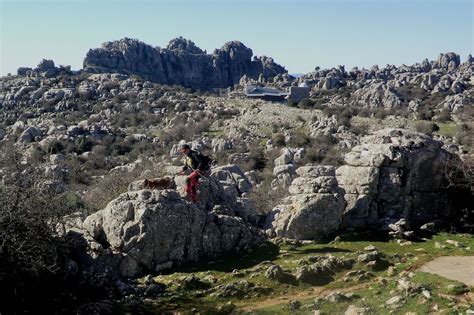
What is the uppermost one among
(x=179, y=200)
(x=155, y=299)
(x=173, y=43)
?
(x=173, y=43)

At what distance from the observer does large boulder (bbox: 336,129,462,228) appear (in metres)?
19.2

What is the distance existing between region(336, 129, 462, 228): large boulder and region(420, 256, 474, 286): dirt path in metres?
4.02

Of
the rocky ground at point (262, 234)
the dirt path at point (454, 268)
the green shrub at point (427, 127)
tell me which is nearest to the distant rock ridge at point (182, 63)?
the green shrub at point (427, 127)

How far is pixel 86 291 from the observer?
13.8 metres

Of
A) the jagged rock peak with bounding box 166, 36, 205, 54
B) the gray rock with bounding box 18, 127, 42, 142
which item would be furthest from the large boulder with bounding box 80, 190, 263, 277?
the jagged rock peak with bounding box 166, 36, 205, 54

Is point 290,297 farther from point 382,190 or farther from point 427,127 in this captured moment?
point 427,127

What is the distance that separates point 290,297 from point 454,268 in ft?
15.7

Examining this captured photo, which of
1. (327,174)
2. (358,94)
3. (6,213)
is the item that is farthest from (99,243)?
(358,94)

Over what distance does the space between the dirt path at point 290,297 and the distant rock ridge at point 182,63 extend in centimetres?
9883

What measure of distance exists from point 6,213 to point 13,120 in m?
61.0

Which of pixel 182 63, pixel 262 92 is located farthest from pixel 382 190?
pixel 182 63

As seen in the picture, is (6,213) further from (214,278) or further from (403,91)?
(403,91)

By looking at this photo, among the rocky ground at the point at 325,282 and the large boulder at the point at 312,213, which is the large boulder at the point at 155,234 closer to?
the rocky ground at the point at 325,282

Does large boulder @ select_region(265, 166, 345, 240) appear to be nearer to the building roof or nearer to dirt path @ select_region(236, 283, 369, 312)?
dirt path @ select_region(236, 283, 369, 312)
